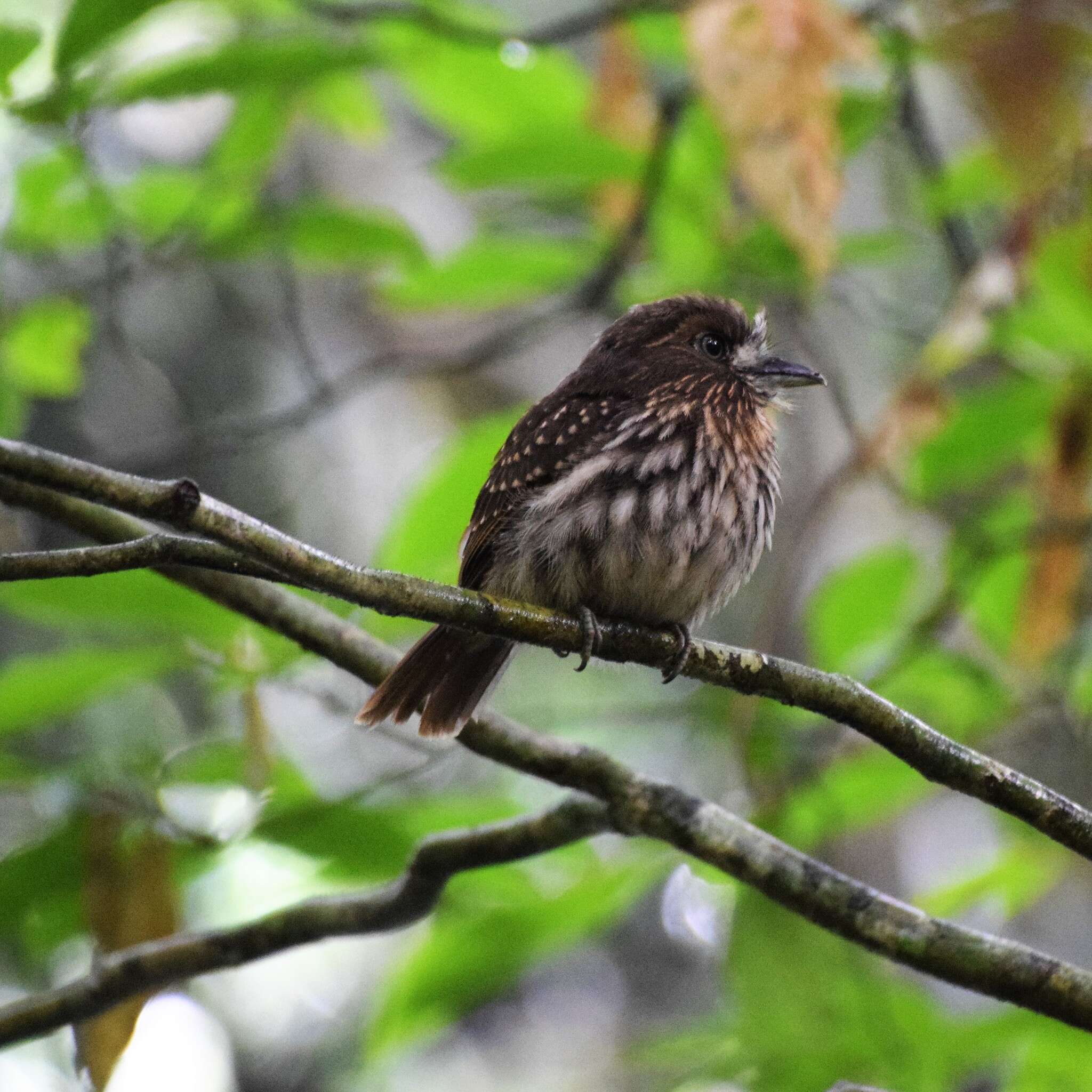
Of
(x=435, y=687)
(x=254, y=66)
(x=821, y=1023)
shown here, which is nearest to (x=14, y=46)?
(x=254, y=66)

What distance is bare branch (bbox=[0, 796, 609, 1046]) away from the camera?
2.22 metres

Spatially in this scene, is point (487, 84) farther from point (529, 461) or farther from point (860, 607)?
point (860, 607)

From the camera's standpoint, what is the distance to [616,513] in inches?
103

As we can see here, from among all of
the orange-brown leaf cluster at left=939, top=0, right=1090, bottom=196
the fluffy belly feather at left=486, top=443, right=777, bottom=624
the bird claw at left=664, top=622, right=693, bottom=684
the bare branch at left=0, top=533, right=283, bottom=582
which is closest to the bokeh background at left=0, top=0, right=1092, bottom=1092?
the orange-brown leaf cluster at left=939, top=0, right=1090, bottom=196

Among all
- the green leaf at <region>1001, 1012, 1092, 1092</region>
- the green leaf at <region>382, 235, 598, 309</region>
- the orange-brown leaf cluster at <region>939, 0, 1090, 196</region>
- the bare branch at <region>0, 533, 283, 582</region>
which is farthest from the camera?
the green leaf at <region>382, 235, 598, 309</region>

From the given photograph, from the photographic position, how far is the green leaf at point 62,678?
2191 mm

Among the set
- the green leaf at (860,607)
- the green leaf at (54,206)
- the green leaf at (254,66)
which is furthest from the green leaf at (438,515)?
the green leaf at (54,206)

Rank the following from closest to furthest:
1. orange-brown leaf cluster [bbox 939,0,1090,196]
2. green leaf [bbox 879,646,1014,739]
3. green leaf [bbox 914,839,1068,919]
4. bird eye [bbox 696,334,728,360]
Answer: orange-brown leaf cluster [bbox 939,0,1090,196] < green leaf [bbox 914,839,1068,919] < green leaf [bbox 879,646,1014,739] < bird eye [bbox 696,334,728,360]

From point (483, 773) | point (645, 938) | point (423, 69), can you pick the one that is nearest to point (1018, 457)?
point (423, 69)

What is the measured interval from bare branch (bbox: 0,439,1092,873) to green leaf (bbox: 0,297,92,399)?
127 centimetres

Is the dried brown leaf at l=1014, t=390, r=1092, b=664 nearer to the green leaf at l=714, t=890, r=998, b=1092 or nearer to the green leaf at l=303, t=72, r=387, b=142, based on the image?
the green leaf at l=714, t=890, r=998, b=1092

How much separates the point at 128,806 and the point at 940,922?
1.12 meters

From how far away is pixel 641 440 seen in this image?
8.90 feet

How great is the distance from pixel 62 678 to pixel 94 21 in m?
0.91
